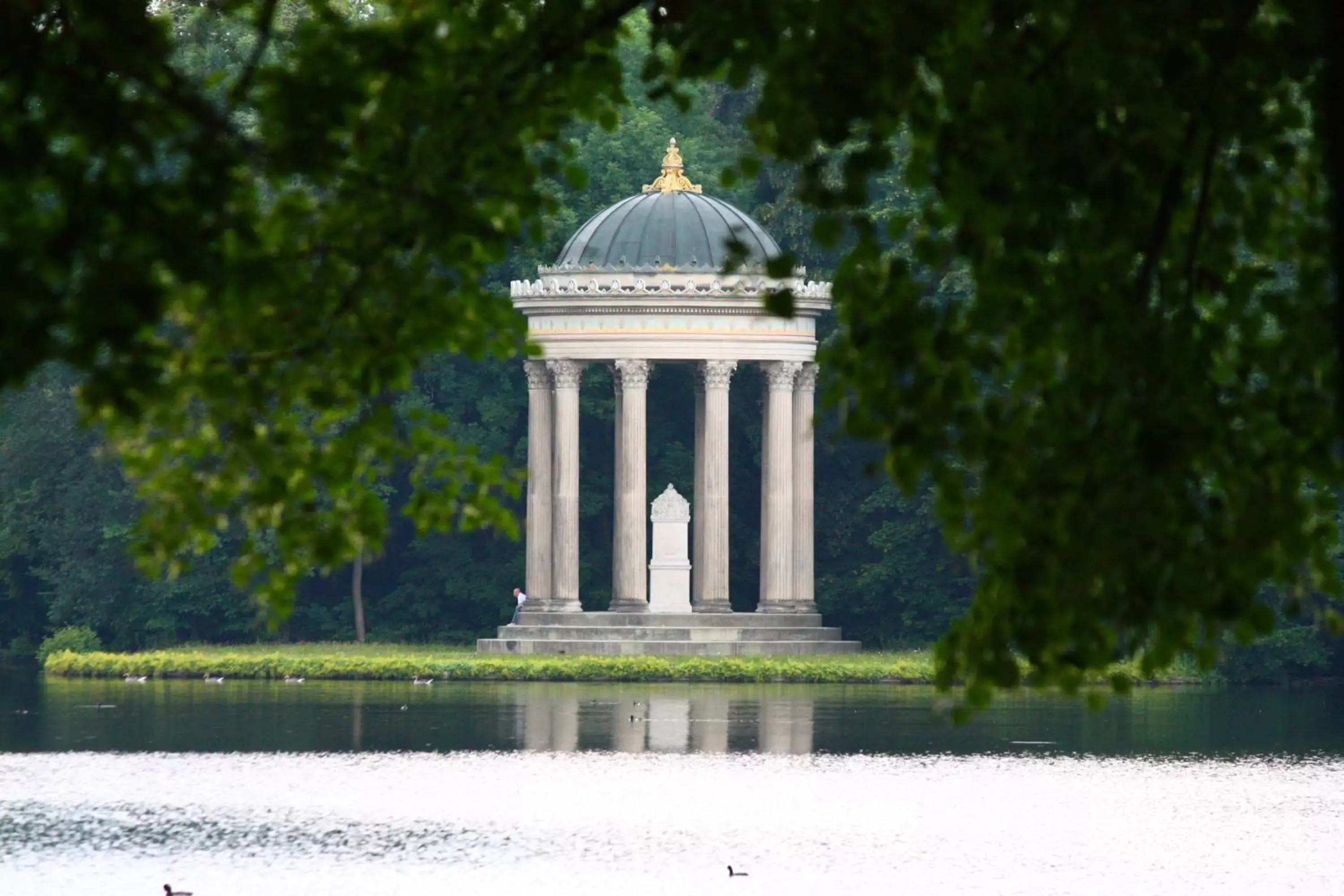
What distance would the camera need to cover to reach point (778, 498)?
66.2 meters

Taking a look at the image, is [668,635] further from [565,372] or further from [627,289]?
[627,289]

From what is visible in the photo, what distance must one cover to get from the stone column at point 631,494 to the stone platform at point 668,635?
0.74 meters

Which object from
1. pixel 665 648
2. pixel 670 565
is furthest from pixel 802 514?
pixel 665 648

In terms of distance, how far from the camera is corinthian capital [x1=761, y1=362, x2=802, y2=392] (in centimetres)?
6588

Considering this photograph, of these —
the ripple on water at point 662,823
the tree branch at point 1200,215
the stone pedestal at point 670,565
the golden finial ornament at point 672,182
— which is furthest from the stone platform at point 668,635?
the tree branch at point 1200,215

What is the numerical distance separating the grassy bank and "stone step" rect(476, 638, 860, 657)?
A: 0.93m

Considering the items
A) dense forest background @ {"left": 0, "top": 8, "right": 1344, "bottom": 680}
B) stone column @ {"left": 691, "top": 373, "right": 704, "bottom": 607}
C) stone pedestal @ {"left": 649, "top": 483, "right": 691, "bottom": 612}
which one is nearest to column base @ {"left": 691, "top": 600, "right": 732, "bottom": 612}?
stone column @ {"left": 691, "top": 373, "right": 704, "bottom": 607}

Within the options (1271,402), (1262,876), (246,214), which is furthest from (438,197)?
(1262,876)

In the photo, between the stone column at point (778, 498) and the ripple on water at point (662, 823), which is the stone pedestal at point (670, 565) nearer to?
the stone column at point (778, 498)

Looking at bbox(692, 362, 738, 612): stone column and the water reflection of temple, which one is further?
bbox(692, 362, 738, 612): stone column

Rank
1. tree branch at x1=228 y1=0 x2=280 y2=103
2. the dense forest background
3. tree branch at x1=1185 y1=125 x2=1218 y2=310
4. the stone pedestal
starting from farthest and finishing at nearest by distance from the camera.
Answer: the dense forest background → the stone pedestal → tree branch at x1=1185 y1=125 x2=1218 y2=310 → tree branch at x1=228 y1=0 x2=280 y2=103

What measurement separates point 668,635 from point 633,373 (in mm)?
5650

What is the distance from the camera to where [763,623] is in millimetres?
64750

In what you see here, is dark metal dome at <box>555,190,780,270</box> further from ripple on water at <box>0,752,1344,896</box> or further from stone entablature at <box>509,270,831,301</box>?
ripple on water at <box>0,752,1344,896</box>
